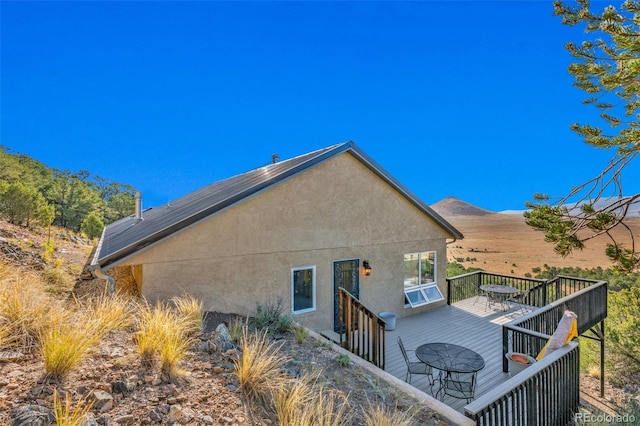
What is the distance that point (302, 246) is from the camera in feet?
27.0

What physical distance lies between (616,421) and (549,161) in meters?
36.4

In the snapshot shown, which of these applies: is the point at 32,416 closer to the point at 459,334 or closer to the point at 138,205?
the point at 459,334

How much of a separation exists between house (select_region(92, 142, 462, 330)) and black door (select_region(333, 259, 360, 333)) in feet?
0.10

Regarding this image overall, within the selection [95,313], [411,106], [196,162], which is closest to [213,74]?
[411,106]

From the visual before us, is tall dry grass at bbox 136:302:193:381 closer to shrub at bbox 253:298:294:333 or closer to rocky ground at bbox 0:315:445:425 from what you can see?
rocky ground at bbox 0:315:445:425

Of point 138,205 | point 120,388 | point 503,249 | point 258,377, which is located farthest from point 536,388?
point 503,249

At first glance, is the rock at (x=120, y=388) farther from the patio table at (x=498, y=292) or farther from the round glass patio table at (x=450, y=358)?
the patio table at (x=498, y=292)

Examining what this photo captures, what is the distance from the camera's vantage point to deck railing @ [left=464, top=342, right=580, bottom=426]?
12.1ft

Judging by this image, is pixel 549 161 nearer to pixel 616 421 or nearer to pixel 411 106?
pixel 411 106

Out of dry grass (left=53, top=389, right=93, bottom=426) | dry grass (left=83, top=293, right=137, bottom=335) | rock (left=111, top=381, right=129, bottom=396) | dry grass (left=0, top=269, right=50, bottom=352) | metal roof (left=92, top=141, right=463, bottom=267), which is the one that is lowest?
rock (left=111, top=381, right=129, bottom=396)

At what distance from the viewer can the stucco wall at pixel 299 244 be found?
6.66 metres

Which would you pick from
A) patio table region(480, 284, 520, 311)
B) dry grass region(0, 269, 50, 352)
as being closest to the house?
patio table region(480, 284, 520, 311)

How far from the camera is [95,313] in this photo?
4473 mm

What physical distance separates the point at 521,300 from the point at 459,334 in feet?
14.2
